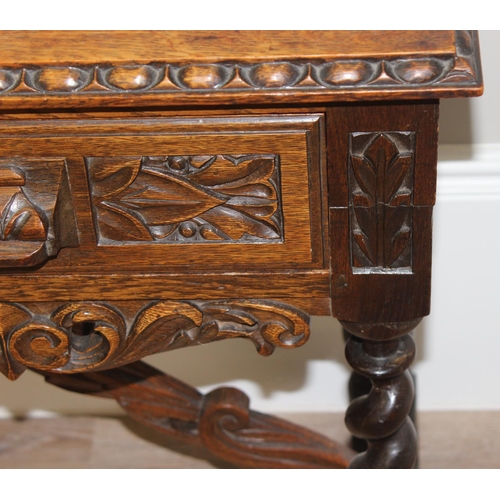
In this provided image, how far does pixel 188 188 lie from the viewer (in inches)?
23.8

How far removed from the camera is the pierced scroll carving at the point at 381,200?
58 centimetres

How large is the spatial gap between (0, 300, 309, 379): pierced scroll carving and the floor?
52 centimetres

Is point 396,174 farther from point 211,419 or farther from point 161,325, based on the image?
point 211,419

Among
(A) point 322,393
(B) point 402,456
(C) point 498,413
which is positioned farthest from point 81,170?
(C) point 498,413

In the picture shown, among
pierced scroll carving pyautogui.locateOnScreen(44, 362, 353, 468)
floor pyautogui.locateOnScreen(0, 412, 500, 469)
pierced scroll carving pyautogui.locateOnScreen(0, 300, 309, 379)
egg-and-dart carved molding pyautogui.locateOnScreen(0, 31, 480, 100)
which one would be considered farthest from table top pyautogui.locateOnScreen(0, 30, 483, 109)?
floor pyautogui.locateOnScreen(0, 412, 500, 469)

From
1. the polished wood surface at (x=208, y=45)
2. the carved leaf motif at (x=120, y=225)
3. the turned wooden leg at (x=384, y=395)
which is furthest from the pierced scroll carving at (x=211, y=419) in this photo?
the polished wood surface at (x=208, y=45)

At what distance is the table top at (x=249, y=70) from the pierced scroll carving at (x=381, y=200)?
49 millimetres

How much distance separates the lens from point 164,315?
2.21ft

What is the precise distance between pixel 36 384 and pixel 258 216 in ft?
2.38

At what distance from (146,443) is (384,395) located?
20.3 inches

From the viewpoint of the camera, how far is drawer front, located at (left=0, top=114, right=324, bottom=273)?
0.58 metres

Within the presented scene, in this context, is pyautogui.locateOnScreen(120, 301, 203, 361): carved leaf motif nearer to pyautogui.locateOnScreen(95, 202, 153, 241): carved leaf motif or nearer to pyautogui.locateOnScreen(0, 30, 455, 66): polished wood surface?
pyautogui.locateOnScreen(95, 202, 153, 241): carved leaf motif

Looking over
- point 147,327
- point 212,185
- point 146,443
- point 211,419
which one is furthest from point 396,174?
point 146,443

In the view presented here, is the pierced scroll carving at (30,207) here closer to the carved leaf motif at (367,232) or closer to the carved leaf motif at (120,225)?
the carved leaf motif at (120,225)
